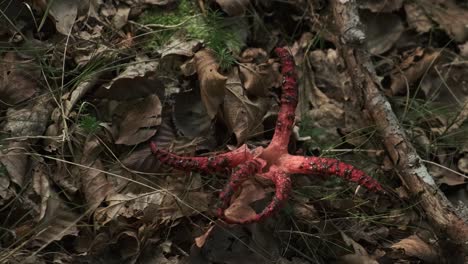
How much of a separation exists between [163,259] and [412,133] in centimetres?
181

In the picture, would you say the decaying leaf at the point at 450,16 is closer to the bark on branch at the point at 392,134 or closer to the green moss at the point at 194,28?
the bark on branch at the point at 392,134

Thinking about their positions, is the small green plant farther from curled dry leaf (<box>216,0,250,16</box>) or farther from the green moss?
curled dry leaf (<box>216,0,250,16</box>)

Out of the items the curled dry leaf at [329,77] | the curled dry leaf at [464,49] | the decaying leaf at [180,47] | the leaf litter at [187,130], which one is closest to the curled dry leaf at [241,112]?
the leaf litter at [187,130]

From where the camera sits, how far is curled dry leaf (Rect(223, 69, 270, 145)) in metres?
3.04

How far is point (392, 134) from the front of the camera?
10.4ft

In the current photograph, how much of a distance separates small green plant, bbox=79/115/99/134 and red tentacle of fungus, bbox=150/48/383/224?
33 centimetres

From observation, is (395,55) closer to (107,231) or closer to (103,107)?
(103,107)

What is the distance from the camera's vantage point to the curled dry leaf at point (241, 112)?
3.04 metres

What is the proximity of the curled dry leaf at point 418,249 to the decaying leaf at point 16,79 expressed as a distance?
7.21 feet

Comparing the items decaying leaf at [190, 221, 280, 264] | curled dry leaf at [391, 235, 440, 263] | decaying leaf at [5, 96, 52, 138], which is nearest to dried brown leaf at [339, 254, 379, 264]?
curled dry leaf at [391, 235, 440, 263]

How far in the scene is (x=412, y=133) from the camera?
346 centimetres

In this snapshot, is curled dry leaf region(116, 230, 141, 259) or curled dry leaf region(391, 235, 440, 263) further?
curled dry leaf region(391, 235, 440, 263)

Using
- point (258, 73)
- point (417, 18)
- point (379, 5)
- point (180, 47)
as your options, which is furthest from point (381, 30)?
point (180, 47)

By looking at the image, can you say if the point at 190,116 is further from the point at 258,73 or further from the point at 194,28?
the point at 194,28
